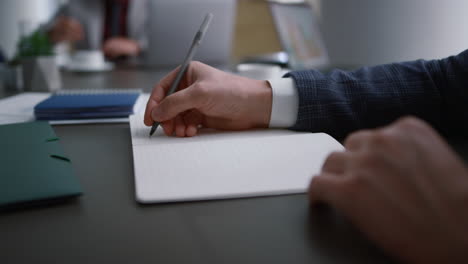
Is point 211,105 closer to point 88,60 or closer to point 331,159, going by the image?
point 331,159

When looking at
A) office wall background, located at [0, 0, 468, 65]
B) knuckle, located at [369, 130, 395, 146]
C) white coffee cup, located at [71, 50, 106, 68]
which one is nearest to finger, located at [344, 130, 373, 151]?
knuckle, located at [369, 130, 395, 146]

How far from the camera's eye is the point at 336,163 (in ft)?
1.28

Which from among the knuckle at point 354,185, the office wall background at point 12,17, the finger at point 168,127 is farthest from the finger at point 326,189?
the office wall background at point 12,17

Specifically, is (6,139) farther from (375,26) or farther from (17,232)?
(375,26)

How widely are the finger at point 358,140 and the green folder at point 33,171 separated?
276mm

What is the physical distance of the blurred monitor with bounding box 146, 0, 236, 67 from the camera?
1.66m

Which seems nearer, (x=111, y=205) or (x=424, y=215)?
(x=424, y=215)

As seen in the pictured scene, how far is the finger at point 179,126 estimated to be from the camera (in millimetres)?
672

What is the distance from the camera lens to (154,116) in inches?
26.1

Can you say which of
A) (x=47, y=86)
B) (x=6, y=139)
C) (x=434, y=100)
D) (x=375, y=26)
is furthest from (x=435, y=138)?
(x=375, y=26)

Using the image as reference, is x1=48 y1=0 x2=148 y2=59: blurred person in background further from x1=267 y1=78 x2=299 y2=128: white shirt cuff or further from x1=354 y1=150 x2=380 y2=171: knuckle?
x1=354 y1=150 x2=380 y2=171: knuckle

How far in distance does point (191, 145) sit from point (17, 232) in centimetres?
27

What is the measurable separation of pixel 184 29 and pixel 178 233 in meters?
1.43

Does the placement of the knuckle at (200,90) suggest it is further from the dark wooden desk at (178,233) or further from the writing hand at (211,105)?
the dark wooden desk at (178,233)
